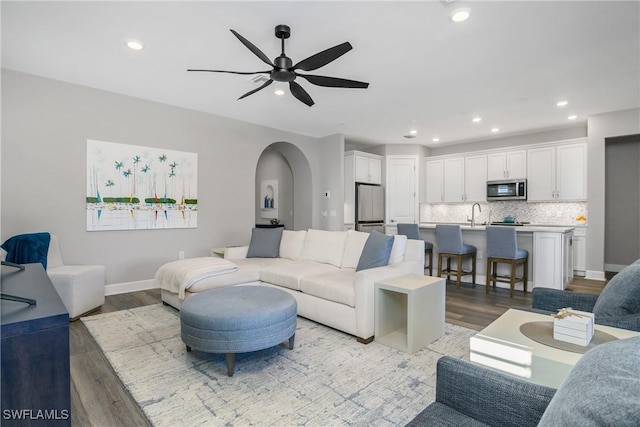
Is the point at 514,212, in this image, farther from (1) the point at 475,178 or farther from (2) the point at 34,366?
(2) the point at 34,366

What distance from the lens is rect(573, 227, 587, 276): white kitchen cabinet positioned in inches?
224

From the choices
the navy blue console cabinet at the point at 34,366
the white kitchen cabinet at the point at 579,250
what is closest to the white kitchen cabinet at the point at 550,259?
the white kitchen cabinet at the point at 579,250

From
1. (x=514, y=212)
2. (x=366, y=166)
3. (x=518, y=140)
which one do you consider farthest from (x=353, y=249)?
(x=518, y=140)

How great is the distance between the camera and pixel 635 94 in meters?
4.36

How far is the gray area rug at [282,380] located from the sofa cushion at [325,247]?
40.7 inches

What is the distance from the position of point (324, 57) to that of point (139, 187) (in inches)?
131

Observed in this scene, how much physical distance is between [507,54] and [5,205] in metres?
5.60

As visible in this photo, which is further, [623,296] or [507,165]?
[507,165]

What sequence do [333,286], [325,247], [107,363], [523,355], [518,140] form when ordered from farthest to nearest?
[518,140]
[325,247]
[333,286]
[107,363]
[523,355]

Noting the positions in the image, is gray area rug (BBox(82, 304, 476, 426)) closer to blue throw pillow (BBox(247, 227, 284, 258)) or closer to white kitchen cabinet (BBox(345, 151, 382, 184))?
blue throw pillow (BBox(247, 227, 284, 258))

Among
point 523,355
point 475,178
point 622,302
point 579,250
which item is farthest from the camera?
point 475,178

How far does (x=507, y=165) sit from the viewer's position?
262 inches

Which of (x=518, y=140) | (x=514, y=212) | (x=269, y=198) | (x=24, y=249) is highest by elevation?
(x=518, y=140)

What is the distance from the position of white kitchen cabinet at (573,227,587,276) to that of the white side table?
4435 millimetres
